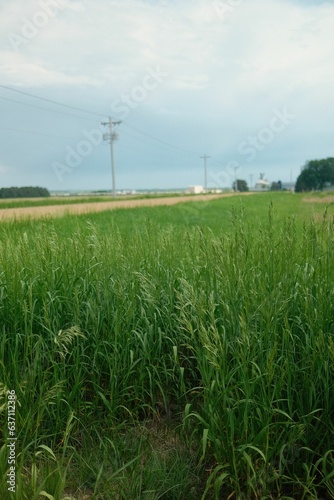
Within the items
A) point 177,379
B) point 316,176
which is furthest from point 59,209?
point 316,176

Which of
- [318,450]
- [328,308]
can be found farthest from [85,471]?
[328,308]

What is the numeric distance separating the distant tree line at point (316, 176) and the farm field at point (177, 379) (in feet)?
251

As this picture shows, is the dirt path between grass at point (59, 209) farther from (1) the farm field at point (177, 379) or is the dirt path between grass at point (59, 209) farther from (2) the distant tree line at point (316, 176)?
(2) the distant tree line at point (316, 176)

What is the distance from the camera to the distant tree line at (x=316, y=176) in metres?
79.6

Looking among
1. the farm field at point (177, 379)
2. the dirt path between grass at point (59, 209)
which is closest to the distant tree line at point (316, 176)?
the dirt path between grass at point (59, 209)

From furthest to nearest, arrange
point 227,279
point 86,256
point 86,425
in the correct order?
point 86,256 → point 86,425 → point 227,279

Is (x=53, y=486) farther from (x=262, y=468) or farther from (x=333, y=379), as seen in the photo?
(x=333, y=379)

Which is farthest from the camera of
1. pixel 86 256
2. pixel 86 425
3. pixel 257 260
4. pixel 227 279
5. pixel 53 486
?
pixel 86 256

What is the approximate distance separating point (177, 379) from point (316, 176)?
8527 centimetres

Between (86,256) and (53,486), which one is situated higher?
(86,256)

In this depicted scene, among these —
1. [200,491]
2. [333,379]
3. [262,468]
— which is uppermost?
[333,379]

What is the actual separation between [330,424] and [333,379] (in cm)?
24

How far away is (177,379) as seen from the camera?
3406 mm

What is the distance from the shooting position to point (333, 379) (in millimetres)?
2793
